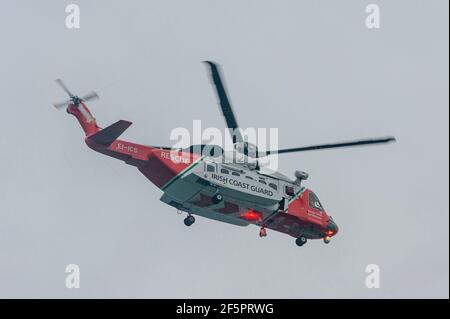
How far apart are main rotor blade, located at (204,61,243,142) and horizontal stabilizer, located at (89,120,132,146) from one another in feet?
14.2

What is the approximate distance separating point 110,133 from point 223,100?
5.36 metres

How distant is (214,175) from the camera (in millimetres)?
45406

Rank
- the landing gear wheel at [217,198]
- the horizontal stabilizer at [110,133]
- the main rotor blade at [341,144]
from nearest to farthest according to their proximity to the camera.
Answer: the horizontal stabilizer at [110,133], the main rotor blade at [341,144], the landing gear wheel at [217,198]

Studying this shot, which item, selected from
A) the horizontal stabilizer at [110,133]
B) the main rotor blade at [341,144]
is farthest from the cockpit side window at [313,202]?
the horizontal stabilizer at [110,133]

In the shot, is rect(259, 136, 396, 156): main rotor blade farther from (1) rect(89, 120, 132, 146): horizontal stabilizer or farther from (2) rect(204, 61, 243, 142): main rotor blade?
(1) rect(89, 120, 132, 146): horizontal stabilizer

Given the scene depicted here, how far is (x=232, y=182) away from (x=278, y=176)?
3117mm

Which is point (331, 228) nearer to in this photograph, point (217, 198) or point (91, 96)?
point (217, 198)

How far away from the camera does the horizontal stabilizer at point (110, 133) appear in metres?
43.3

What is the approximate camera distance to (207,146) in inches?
1800

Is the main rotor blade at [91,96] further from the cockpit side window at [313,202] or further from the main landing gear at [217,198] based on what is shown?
the cockpit side window at [313,202]
